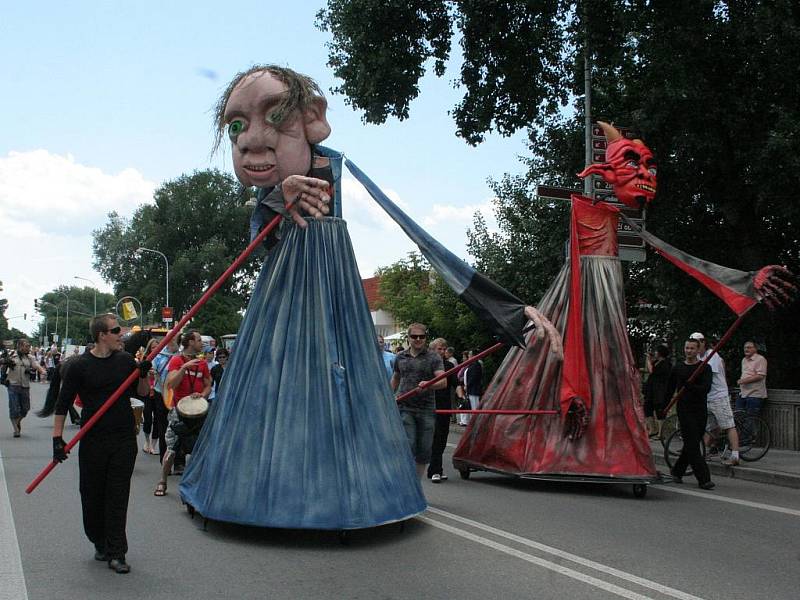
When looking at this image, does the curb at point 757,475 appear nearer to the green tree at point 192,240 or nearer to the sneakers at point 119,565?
the sneakers at point 119,565

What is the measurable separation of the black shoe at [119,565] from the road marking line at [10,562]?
1.73ft

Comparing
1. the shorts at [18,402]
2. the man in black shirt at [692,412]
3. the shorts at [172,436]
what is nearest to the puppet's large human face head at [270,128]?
the shorts at [172,436]

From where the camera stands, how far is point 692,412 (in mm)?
10891

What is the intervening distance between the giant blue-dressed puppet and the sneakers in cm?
97

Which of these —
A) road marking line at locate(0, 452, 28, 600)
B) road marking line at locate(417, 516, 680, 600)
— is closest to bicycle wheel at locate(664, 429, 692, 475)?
road marking line at locate(417, 516, 680, 600)

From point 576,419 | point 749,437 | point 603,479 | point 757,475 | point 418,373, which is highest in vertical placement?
point 418,373

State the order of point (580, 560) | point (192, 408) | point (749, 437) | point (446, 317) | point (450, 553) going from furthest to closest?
point (446, 317), point (749, 437), point (192, 408), point (450, 553), point (580, 560)

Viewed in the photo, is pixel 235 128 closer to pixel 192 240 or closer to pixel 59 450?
pixel 59 450

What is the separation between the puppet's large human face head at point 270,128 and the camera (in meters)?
7.78

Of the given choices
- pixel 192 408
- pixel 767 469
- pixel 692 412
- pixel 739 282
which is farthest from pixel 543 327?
pixel 767 469

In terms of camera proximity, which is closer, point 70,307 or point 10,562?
point 10,562

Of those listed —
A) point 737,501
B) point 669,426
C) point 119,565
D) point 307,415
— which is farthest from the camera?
point 669,426

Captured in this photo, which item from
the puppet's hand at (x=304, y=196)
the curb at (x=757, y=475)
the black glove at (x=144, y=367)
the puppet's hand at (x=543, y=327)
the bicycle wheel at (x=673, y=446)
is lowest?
the curb at (x=757, y=475)

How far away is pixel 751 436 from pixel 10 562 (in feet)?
33.2
